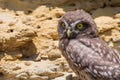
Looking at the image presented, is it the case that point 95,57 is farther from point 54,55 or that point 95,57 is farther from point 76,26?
point 54,55

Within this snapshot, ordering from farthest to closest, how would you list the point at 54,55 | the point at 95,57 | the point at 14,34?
the point at 54,55, the point at 14,34, the point at 95,57

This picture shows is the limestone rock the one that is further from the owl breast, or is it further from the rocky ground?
the owl breast

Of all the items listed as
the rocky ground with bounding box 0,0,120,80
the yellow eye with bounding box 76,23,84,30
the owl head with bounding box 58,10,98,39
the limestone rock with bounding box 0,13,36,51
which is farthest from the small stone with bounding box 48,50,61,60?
the yellow eye with bounding box 76,23,84,30

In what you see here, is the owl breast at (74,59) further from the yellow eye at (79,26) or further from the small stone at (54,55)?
the small stone at (54,55)

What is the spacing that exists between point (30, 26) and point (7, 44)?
0.33 metres

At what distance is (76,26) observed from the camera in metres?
5.97

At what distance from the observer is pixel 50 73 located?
258 inches

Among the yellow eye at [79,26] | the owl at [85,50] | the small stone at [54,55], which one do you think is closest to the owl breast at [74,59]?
the owl at [85,50]

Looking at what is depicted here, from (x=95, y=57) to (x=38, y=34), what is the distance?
115 centimetres

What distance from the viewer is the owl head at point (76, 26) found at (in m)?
5.95

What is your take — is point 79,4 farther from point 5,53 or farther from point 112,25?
point 5,53

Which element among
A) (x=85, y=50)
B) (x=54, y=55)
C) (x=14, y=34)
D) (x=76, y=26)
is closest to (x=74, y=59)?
(x=85, y=50)

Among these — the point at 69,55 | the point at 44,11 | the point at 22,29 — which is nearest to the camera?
the point at 69,55

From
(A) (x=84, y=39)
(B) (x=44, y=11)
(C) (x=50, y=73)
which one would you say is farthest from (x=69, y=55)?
(B) (x=44, y=11)
